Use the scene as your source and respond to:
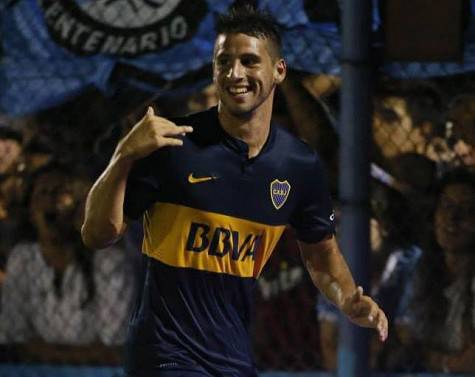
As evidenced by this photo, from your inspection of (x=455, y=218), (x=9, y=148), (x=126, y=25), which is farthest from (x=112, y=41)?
(x=455, y=218)

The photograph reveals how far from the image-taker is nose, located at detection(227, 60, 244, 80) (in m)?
2.77

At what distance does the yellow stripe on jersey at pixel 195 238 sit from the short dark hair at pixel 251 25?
474mm

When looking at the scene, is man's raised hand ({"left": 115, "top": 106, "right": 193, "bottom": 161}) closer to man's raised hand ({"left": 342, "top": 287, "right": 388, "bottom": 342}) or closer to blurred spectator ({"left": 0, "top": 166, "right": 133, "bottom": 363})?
man's raised hand ({"left": 342, "top": 287, "right": 388, "bottom": 342})

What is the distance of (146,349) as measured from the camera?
2.77m

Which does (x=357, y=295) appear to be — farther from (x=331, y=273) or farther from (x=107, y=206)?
(x=107, y=206)

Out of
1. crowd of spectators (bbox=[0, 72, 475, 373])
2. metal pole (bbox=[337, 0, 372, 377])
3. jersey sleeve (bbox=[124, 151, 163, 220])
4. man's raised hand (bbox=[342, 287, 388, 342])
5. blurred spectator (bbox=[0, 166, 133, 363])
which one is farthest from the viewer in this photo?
blurred spectator (bbox=[0, 166, 133, 363])

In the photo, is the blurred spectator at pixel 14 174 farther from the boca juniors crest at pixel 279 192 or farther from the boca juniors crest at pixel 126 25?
the boca juniors crest at pixel 279 192

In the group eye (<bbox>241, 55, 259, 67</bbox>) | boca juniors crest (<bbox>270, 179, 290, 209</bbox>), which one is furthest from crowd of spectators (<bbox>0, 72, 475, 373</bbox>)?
eye (<bbox>241, 55, 259, 67</bbox>)

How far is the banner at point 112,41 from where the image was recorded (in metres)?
4.34

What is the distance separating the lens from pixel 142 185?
107 inches

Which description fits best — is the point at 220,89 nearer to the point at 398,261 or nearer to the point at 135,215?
the point at 135,215

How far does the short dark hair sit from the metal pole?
3.60ft

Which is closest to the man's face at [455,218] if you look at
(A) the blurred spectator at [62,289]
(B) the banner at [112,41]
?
(B) the banner at [112,41]

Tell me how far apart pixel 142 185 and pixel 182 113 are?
5.94ft
